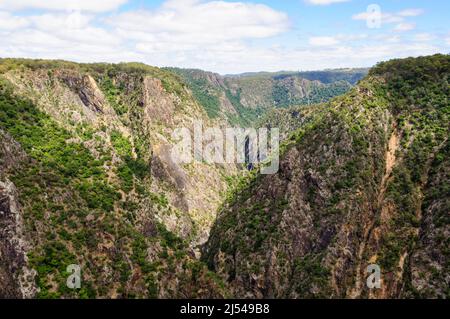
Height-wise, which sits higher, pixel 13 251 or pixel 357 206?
pixel 357 206

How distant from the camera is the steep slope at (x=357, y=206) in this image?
302 feet

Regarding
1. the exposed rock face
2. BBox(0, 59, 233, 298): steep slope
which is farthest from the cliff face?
BBox(0, 59, 233, 298): steep slope

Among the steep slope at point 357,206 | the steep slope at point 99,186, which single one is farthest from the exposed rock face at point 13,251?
the steep slope at point 357,206

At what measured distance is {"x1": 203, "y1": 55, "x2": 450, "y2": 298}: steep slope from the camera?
3620 inches

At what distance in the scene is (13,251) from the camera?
83625 millimetres

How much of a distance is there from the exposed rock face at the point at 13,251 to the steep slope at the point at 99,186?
18 cm

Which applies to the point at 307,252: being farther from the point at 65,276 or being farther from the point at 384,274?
the point at 65,276

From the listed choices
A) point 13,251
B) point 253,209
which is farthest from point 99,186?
point 253,209

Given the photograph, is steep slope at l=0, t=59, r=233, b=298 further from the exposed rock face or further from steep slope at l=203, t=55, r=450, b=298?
steep slope at l=203, t=55, r=450, b=298

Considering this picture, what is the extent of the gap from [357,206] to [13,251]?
68.8 metres

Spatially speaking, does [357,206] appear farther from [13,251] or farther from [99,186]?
[13,251]

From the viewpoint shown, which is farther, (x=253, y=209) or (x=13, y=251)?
(x=253, y=209)

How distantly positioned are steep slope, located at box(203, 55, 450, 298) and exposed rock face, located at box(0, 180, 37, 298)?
42934 millimetres
